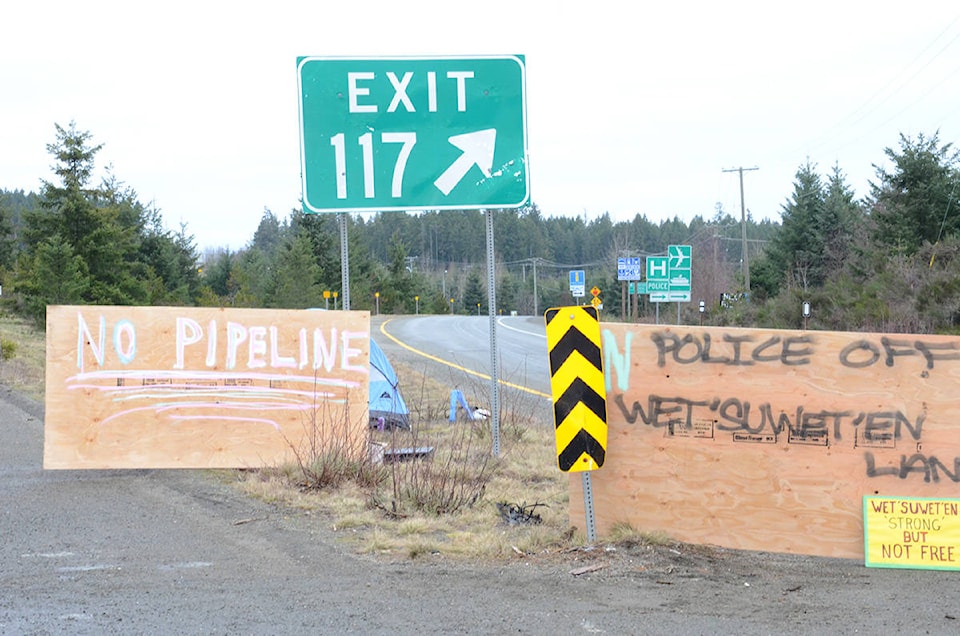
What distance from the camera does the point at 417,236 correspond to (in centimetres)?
14712

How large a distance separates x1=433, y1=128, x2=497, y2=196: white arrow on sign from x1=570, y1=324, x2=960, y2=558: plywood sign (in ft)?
10.8

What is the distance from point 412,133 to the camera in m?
8.77

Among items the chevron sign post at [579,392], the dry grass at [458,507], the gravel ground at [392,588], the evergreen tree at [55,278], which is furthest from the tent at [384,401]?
the evergreen tree at [55,278]

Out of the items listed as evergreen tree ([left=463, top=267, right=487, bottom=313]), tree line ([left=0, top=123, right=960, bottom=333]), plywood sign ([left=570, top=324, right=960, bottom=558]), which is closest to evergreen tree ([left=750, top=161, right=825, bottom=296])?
tree line ([left=0, top=123, right=960, bottom=333])

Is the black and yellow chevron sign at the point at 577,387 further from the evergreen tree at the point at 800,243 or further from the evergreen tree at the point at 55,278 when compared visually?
the evergreen tree at the point at 800,243

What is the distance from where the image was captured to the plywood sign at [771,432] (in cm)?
574

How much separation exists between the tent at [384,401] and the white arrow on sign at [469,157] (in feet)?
9.28

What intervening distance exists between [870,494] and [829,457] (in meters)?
0.33

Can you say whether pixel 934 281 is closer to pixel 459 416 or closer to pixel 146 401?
pixel 459 416

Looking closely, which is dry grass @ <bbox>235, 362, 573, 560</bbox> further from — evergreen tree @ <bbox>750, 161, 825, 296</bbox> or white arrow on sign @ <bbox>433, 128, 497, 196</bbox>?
evergreen tree @ <bbox>750, 161, 825, 296</bbox>

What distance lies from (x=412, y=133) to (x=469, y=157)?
60 centimetres

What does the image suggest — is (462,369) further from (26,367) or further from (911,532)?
(911,532)

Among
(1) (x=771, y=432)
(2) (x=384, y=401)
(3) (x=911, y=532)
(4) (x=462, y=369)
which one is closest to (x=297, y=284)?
(4) (x=462, y=369)

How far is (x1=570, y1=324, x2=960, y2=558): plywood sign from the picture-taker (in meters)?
5.74
